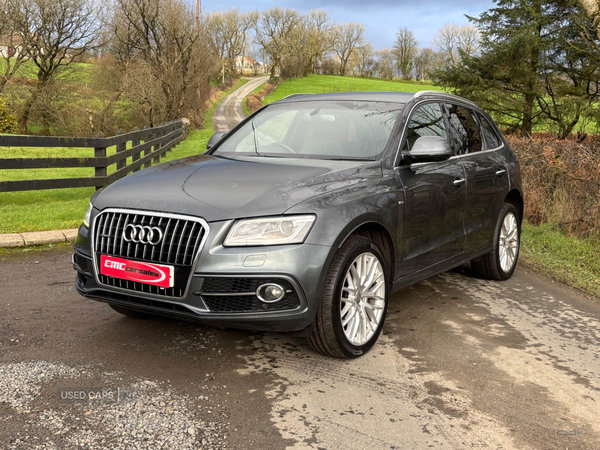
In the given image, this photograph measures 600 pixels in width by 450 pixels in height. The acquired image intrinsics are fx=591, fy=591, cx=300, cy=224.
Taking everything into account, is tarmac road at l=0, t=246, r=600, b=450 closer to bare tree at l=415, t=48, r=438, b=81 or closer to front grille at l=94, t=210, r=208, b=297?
front grille at l=94, t=210, r=208, b=297

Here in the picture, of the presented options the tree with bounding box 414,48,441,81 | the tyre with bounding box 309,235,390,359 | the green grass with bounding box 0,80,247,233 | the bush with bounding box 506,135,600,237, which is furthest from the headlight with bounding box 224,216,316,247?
the tree with bounding box 414,48,441,81

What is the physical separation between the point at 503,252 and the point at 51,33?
40.2 m

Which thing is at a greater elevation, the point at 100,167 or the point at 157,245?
the point at 157,245

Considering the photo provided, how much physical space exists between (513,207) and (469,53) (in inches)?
811

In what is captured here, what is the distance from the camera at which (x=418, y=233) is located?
4.51 m

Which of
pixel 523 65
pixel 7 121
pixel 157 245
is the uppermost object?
pixel 523 65

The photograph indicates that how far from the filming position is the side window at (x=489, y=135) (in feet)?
19.6

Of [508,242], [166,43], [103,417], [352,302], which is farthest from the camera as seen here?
[166,43]

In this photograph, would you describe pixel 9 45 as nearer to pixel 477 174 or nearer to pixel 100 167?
pixel 100 167

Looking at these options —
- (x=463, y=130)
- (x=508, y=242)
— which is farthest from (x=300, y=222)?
(x=508, y=242)

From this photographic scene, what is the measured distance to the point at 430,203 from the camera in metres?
4.65

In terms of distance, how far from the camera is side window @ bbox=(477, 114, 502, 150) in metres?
5.96

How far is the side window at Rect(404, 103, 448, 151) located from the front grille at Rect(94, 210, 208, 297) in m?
1.99

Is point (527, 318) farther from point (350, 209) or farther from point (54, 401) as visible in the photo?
point (54, 401)
